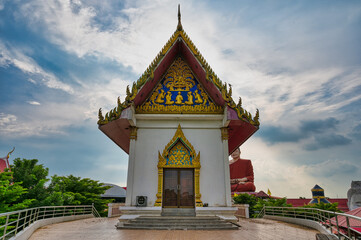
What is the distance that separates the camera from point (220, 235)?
627cm

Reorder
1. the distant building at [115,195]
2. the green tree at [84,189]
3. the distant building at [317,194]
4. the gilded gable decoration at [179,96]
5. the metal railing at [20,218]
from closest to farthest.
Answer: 1. the metal railing at [20,218]
2. the gilded gable decoration at [179,96]
3. the green tree at [84,189]
4. the distant building at [317,194]
5. the distant building at [115,195]

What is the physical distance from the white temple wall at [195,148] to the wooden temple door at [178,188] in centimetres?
38

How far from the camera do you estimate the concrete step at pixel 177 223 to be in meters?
7.30

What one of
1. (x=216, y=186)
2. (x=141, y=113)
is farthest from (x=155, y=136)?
(x=216, y=186)

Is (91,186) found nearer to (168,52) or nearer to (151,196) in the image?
(151,196)

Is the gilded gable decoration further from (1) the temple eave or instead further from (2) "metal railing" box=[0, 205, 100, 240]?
(2) "metal railing" box=[0, 205, 100, 240]

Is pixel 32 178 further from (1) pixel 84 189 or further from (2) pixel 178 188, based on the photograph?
(1) pixel 84 189

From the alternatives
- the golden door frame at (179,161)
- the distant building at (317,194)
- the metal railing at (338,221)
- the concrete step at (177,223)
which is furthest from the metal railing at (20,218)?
the distant building at (317,194)

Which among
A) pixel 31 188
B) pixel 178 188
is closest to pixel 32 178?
pixel 31 188

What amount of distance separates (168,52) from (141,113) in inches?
106

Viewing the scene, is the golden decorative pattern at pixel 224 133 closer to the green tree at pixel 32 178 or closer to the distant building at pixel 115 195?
the green tree at pixel 32 178

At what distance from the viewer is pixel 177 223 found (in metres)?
7.53

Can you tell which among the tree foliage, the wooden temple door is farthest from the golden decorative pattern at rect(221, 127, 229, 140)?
the tree foliage

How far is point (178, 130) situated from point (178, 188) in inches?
86.0
